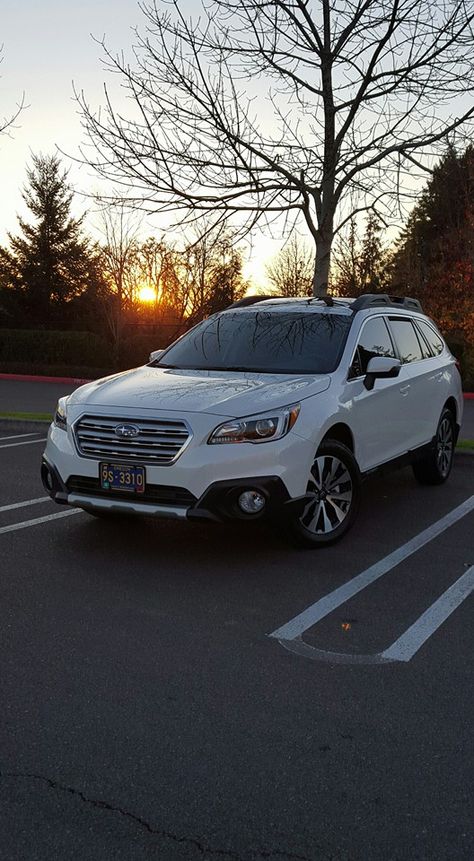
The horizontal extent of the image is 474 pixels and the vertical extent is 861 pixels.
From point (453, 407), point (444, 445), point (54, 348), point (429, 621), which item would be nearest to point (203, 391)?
point (429, 621)

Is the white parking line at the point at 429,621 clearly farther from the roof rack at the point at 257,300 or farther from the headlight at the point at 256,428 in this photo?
the roof rack at the point at 257,300

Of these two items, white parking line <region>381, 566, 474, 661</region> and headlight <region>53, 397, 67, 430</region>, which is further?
headlight <region>53, 397, 67, 430</region>

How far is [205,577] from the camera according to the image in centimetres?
554

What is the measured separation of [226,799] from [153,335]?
2840 centimetres

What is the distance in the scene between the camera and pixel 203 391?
6.12 meters

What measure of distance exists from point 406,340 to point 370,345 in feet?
3.19

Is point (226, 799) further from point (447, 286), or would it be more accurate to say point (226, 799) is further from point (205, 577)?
point (447, 286)

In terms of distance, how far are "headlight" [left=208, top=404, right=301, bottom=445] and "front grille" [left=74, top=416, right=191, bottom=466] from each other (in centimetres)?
22

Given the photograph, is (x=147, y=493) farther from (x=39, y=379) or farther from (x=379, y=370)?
(x=39, y=379)

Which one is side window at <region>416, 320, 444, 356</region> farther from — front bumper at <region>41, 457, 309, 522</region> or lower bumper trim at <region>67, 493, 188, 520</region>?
lower bumper trim at <region>67, 493, 188, 520</region>

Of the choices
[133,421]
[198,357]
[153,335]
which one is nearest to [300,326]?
[198,357]

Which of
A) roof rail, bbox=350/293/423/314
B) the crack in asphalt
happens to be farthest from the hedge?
the crack in asphalt

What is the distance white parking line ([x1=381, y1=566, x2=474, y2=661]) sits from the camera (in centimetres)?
432

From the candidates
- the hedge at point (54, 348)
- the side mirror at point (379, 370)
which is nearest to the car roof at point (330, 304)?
the side mirror at point (379, 370)
